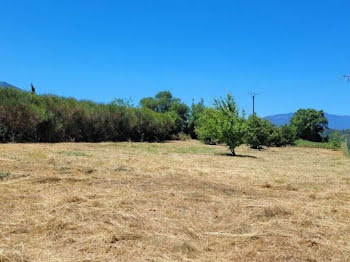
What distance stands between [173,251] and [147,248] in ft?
0.88

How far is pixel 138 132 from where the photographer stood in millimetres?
29297

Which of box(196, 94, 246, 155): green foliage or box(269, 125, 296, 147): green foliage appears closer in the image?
box(196, 94, 246, 155): green foliage

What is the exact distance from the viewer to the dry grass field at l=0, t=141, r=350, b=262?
3.59 metres

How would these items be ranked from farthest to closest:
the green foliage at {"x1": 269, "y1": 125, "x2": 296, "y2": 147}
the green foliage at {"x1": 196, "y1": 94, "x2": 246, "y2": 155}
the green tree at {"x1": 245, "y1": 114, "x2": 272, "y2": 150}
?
A: the green foliage at {"x1": 269, "y1": 125, "x2": 296, "y2": 147} < the green tree at {"x1": 245, "y1": 114, "x2": 272, "y2": 150} < the green foliage at {"x1": 196, "y1": 94, "x2": 246, "y2": 155}

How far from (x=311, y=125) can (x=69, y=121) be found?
39526 mm

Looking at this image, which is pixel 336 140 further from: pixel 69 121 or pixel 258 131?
pixel 69 121

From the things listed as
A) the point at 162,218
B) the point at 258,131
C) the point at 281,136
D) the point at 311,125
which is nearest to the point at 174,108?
the point at 281,136

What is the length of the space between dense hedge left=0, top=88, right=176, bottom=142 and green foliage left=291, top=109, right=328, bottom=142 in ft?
89.8

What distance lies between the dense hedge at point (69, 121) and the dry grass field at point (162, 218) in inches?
459

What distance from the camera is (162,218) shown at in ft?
15.6

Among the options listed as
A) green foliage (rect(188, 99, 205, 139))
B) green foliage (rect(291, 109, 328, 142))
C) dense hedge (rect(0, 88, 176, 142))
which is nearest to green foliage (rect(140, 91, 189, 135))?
green foliage (rect(188, 99, 205, 139))

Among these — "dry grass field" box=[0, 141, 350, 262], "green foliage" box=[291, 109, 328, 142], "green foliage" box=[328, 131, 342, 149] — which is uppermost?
"green foliage" box=[291, 109, 328, 142]

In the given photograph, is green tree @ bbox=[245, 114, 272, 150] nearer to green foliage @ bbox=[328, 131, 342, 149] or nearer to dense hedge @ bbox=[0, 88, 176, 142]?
dense hedge @ bbox=[0, 88, 176, 142]

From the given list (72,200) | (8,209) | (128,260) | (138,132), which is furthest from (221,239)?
(138,132)
